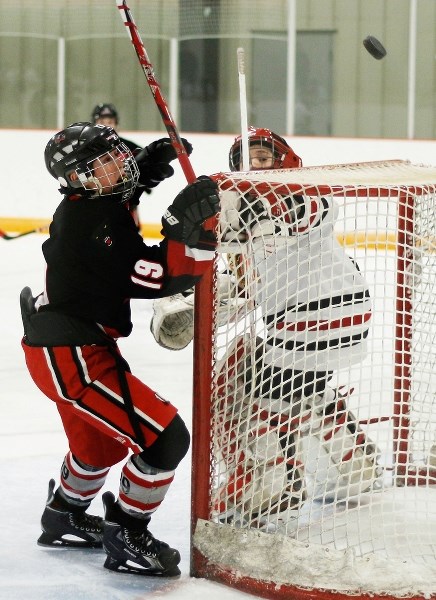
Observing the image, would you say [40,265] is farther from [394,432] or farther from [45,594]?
[45,594]

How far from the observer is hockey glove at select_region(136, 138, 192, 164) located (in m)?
2.54

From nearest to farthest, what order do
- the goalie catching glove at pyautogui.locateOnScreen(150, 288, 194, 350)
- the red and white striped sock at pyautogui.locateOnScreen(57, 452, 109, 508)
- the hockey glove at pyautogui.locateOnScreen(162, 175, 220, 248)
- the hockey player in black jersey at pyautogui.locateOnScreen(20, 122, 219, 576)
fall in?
the hockey glove at pyautogui.locateOnScreen(162, 175, 220, 248) < the hockey player in black jersey at pyautogui.locateOnScreen(20, 122, 219, 576) < the red and white striped sock at pyautogui.locateOnScreen(57, 452, 109, 508) < the goalie catching glove at pyautogui.locateOnScreen(150, 288, 194, 350)

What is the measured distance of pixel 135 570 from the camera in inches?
92.5

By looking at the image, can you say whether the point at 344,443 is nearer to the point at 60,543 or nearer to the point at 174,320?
the point at 174,320

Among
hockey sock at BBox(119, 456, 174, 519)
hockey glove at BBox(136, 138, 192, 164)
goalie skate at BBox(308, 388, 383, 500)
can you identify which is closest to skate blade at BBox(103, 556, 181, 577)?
hockey sock at BBox(119, 456, 174, 519)

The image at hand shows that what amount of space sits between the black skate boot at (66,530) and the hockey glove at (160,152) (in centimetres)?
77

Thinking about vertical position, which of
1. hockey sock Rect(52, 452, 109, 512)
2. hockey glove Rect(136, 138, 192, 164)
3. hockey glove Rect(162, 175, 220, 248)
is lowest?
hockey sock Rect(52, 452, 109, 512)

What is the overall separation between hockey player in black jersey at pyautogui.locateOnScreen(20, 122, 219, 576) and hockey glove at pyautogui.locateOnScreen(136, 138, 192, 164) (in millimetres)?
203

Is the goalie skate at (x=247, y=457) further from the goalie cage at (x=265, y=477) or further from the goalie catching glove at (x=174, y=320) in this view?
the goalie catching glove at (x=174, y=320)

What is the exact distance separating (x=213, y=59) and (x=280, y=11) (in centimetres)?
54

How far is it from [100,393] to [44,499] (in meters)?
0.63

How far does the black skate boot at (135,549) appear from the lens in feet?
7.62

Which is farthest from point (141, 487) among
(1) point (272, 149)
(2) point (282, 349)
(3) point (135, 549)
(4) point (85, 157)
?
(1) point (272, 149)

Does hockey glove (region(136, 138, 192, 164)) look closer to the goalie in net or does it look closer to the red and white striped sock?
the goalie in net
